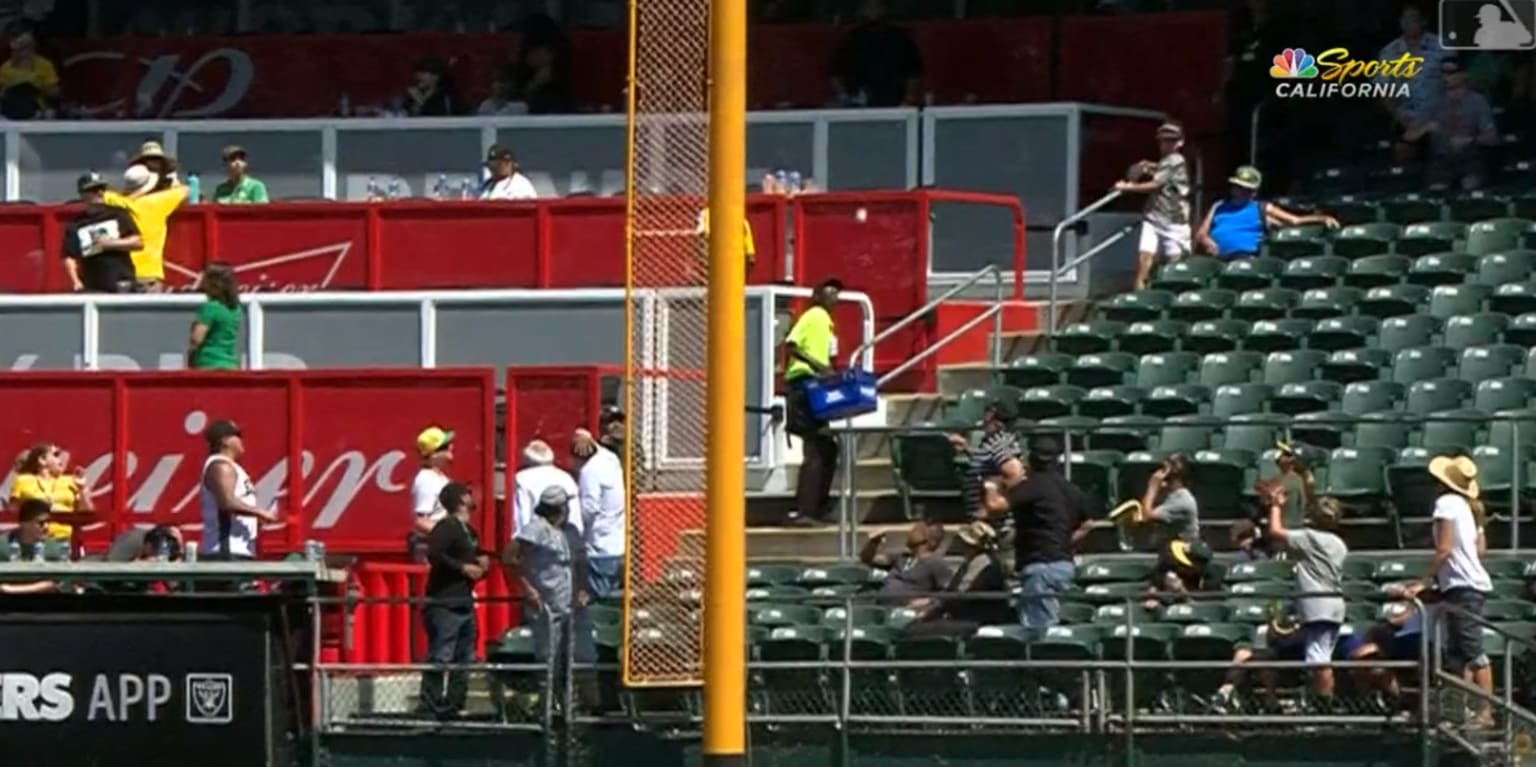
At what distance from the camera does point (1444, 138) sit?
2547cm

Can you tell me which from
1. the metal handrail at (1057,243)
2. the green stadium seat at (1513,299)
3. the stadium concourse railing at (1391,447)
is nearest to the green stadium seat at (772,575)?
the stadium concourse railing at (1391,447)

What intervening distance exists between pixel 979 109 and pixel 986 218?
114 centimetres

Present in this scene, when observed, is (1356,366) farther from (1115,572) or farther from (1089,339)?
(1115,572)

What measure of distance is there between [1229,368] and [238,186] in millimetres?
7314

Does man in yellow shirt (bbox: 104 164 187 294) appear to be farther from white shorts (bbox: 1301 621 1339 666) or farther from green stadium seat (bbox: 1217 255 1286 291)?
white shorts (bbox: 1301 621 1339 666)

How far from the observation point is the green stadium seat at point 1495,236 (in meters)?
23.9

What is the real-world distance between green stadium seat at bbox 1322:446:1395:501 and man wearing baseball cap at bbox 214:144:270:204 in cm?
851

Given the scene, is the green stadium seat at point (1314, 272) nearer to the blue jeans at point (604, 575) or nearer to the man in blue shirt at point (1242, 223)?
the man in blue shirt at point (1242, 223)

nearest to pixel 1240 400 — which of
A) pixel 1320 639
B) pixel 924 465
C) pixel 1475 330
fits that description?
pixel 1475 330

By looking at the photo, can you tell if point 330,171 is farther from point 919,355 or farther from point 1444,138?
point 1444,138

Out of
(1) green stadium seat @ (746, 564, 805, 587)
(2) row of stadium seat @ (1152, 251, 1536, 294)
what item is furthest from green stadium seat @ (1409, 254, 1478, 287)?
(1) green stadium seat @ (746, 564, 805, 587)

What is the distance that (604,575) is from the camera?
67.3 feet

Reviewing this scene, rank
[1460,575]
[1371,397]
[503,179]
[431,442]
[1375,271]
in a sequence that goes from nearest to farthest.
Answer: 1. [1460,575]
2. [431,442]
3. [1371,397]
4. [1375,271]
5. [503,179]

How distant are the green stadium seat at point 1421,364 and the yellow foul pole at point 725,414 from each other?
6.03m
